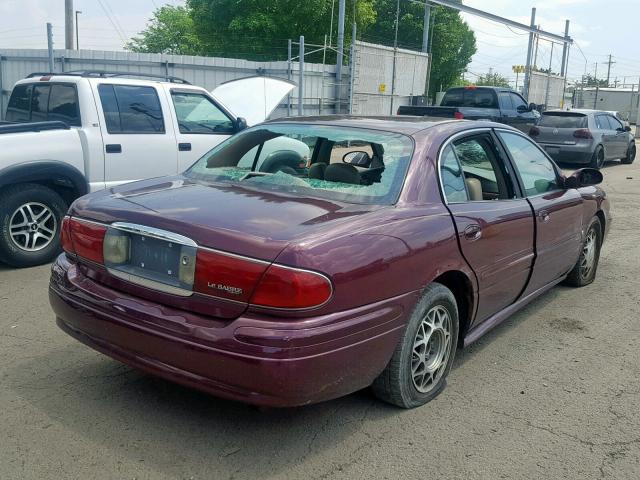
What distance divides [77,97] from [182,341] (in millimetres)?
4560

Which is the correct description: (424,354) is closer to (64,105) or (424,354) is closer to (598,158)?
(64,105)

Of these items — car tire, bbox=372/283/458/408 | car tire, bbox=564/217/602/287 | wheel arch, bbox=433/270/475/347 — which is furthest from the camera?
car tire, bbox=564/217/602/287

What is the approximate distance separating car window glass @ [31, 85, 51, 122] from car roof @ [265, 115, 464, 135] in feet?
12.0

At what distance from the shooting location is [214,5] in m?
32.2

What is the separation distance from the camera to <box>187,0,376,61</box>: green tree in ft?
100

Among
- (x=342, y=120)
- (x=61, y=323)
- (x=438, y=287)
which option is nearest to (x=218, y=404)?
(x=61, y=323)

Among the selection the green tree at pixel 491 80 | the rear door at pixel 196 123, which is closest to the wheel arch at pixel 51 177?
the rear door at pixel 196 123

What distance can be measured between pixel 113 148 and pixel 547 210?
4.30 meters

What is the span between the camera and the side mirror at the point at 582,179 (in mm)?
5074

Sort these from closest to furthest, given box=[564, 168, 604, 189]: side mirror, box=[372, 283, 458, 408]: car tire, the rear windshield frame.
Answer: box=[372, 283, 458, 408]: car tire < the rear windshield frame < box=[564, 168, 604, 189]: side mirror

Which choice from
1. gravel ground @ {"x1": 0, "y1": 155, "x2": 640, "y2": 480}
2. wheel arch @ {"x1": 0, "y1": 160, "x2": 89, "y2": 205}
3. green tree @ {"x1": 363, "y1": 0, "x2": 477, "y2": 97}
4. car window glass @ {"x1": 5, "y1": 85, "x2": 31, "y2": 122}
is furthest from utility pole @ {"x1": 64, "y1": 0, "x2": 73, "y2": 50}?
green tree @ {"x1": 363, "y1": 0, "x2": 477, "y2": 97}

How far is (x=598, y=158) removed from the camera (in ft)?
54.5

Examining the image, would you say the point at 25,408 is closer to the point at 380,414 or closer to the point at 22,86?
the point at 380,414

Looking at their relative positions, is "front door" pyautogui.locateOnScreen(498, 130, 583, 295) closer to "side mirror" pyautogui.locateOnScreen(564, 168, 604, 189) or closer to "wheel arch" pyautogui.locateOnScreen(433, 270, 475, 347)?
"side mirror" pyautogui.locateOnScreen(564, 168, 604, 189)
